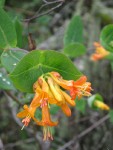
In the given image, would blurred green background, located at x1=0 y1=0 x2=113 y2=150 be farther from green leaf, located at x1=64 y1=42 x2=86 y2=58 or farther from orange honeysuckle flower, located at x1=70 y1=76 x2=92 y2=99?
orange honeysuckle flower, located at x1=70 y1=76 x2=92 y2=99

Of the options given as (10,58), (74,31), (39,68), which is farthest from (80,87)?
(74,31)

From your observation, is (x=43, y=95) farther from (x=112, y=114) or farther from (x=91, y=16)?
(x=91, y=16)

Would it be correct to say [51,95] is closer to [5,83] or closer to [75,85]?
[75,85]

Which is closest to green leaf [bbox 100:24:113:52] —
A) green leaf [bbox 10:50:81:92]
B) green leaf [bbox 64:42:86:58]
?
green leaf [bbox 64:42:86:58]

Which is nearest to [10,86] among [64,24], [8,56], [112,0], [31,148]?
[8,56]

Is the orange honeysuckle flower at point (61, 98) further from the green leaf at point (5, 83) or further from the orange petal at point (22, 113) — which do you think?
the green leaf at point (5, 83)
